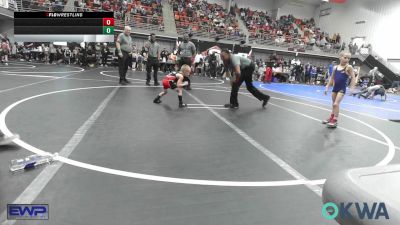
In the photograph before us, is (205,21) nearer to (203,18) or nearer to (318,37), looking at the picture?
(203,18)

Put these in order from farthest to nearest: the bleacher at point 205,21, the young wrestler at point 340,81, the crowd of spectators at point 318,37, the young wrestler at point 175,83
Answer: the crowd of spectators at point 318,37, the bleacher at point 205,21, the young wrestler at point 175,83, the young wrestler at point 340,81

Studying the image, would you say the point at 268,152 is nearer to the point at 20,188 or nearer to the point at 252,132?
the point at 252,132

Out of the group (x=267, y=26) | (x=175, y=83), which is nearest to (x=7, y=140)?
(x=175, y=83)

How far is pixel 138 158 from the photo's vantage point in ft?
10.2

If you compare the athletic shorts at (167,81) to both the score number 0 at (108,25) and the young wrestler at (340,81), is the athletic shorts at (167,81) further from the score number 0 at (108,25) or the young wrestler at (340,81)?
the score number 0 at (108,25)

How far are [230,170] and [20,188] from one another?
1823 mm

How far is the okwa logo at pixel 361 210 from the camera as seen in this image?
0.78m

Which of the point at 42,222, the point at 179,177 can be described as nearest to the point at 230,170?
the point at 179,177

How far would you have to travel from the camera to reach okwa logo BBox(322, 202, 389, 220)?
779 mm

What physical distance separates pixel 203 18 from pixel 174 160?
86.1ft

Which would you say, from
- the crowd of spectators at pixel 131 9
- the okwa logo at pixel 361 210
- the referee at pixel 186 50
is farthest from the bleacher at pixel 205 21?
the okwa logo at pixel 361 210

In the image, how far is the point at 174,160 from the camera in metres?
3.13

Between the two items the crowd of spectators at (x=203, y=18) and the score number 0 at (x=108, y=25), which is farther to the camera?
the crowd of spectators at (x=203, y=18)
